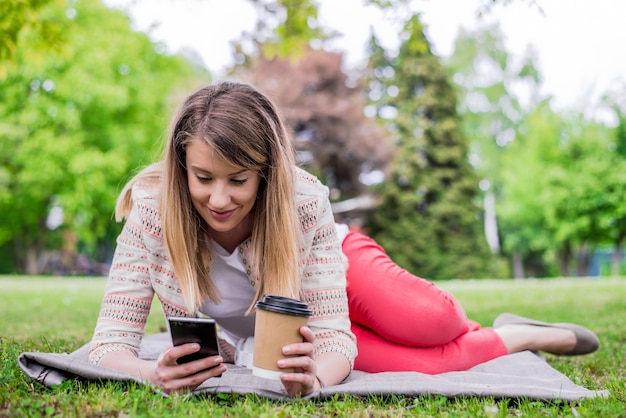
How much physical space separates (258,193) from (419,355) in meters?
1.21

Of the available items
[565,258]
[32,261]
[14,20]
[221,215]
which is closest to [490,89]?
[565,258]

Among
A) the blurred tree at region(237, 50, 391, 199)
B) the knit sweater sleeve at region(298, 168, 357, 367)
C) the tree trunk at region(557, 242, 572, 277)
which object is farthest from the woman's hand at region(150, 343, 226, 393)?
the tree trunk at region(557, 242, 572, 277)

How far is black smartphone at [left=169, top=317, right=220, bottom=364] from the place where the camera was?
6.49 ft

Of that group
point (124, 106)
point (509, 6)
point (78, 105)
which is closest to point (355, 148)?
point (124, 106)

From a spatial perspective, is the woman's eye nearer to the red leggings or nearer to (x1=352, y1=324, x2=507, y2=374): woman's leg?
the red leggings

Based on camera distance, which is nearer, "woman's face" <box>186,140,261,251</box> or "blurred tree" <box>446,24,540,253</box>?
"woman's face" <box>186,140,261,251</box>

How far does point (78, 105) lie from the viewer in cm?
2117

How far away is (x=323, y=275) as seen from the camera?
263cm

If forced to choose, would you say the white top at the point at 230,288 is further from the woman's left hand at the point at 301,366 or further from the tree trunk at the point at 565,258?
the tree trunk at the point at 565,258

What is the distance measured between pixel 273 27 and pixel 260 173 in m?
5.14

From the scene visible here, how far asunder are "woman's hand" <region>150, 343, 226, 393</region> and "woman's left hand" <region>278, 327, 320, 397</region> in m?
0.25

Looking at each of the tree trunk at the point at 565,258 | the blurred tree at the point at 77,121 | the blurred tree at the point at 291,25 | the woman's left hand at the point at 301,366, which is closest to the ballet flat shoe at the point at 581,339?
the woman's left hand at the point at 301,366

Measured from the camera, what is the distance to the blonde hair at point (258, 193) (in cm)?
241

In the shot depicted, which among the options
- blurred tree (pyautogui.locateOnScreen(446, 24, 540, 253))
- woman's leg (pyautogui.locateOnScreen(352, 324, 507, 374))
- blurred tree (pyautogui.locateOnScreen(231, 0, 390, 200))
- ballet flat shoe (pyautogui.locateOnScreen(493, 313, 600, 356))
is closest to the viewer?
woman's leg (pyautogui.locateOnScreen(352, 324, 507, 374))
